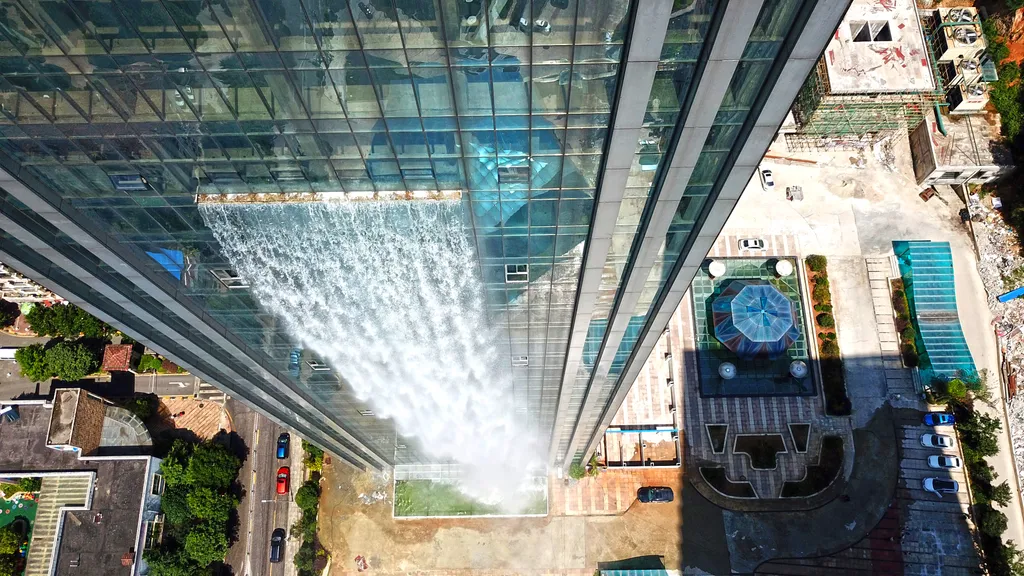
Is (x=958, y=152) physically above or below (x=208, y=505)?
above

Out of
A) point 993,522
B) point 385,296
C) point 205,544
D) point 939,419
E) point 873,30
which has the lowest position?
point 205,544

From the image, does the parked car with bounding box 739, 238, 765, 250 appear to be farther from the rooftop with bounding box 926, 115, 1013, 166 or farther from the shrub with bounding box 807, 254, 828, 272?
the rooftop with bounding box 926, 115, 1013, 166

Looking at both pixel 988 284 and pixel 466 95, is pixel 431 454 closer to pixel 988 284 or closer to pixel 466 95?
pixel 466 95

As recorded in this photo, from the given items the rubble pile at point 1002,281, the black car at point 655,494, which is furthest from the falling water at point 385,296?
the rubble pile at point 1002,281

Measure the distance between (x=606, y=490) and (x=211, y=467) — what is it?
1780 inches

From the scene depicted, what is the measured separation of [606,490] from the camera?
69812 millimetres

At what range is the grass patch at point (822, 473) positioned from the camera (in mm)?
67875

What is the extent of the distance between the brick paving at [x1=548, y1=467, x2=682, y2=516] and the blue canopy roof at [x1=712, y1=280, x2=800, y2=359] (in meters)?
17.2

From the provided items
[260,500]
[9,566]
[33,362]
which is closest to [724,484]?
[260,500]

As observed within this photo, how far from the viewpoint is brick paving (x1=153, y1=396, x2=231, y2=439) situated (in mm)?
73250

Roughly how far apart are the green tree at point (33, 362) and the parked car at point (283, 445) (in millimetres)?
28649

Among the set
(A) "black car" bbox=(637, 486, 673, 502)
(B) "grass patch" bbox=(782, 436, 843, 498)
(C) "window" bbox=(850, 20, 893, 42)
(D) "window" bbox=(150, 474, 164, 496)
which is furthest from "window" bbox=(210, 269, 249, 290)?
(C) "window" bbox=(850, 20, 893, 42)

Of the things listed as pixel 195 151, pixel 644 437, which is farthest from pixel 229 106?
pixel 644 437

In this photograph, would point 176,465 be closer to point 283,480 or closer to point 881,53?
point 283,480
